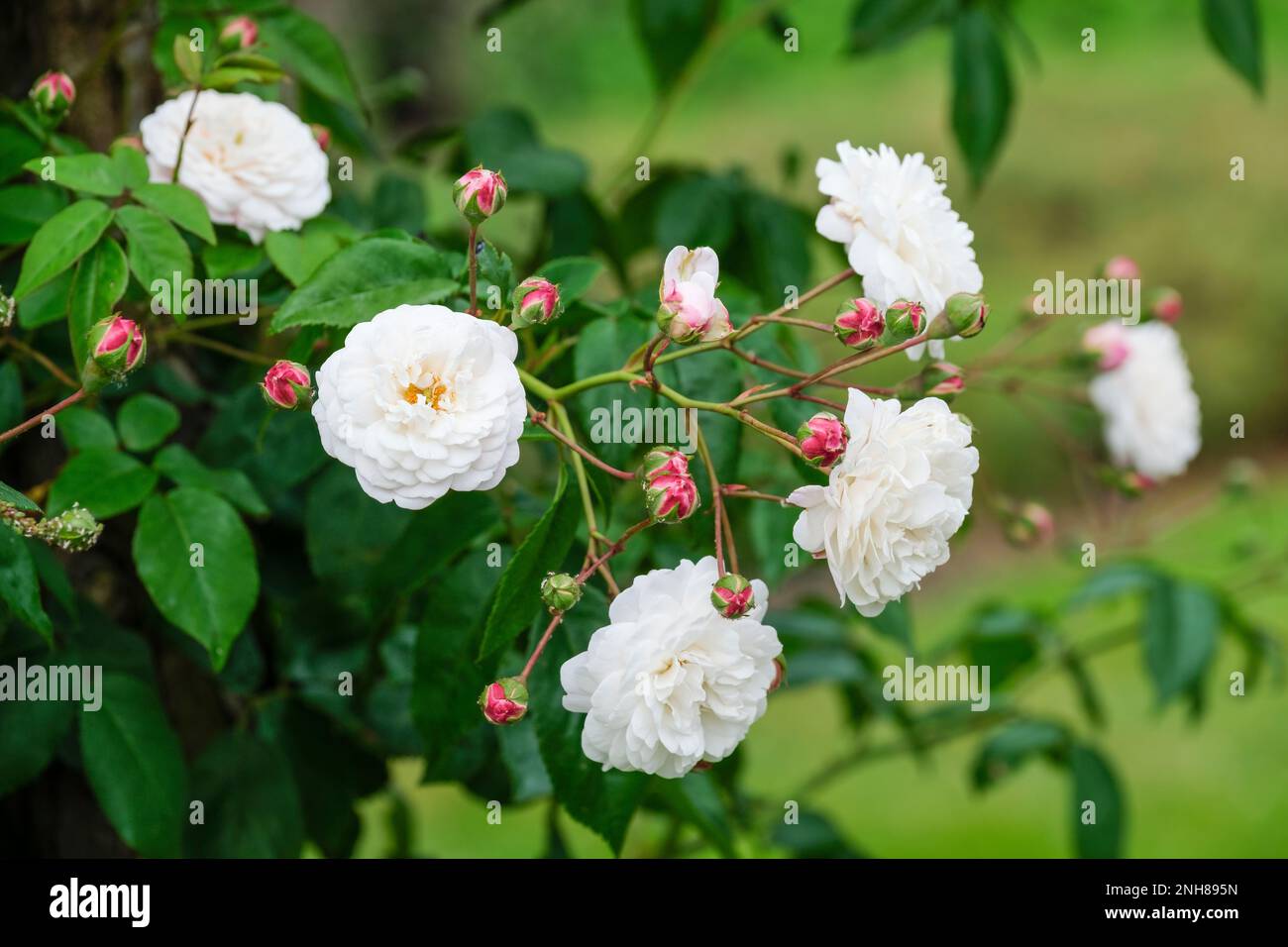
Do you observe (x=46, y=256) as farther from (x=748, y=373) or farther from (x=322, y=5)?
(x=322, y=5)

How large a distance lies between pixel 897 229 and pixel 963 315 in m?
0.05

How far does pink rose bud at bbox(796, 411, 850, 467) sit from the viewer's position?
1.72 feet

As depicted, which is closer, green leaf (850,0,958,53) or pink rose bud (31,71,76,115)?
pink rose bud (31,71,76,115)

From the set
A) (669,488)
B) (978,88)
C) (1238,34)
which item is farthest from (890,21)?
(669,488)

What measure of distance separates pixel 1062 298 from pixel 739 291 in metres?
0.24

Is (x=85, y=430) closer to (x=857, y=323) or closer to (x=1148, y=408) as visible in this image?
(x=857, y=323)

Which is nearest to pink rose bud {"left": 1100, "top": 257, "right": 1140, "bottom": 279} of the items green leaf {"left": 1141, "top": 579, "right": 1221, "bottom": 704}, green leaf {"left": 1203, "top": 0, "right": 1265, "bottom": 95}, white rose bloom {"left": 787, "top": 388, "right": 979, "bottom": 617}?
green leaf {"left": 1203, "top": 0, "right": 1265, "bottom": 95}

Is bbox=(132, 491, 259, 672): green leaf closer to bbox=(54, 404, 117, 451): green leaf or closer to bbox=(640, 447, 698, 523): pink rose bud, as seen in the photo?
bbox=(54, 404, 117, 451): green leaf

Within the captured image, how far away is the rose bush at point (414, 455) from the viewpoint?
0.53m

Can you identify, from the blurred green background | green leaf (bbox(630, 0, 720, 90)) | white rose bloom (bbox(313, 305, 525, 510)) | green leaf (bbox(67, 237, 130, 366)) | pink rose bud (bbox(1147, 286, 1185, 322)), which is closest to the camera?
white rose bloom (bbox(313, 305, 525, 510))

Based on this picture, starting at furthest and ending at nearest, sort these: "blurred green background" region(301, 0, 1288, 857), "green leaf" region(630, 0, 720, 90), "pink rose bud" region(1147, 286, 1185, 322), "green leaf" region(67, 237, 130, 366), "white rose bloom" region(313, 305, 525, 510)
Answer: "blurred green background" region(301, 0, 1288, 857) → "green leaf" region(630, 0, 720, 90) → "pink rose bud" region(1147, 286, 1185, 322) → "green leaf" region(67, 237, 130, 366) → "white rose bloom" region(313, 305, 525, 510)

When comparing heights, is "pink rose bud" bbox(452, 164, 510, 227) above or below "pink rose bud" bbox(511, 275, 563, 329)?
above

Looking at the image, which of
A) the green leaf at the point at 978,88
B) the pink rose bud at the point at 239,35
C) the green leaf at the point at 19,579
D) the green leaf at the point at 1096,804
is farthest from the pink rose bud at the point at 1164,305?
the green leaf at the point at 19,579

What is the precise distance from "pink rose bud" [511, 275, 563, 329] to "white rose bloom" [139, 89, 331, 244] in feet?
0.63
